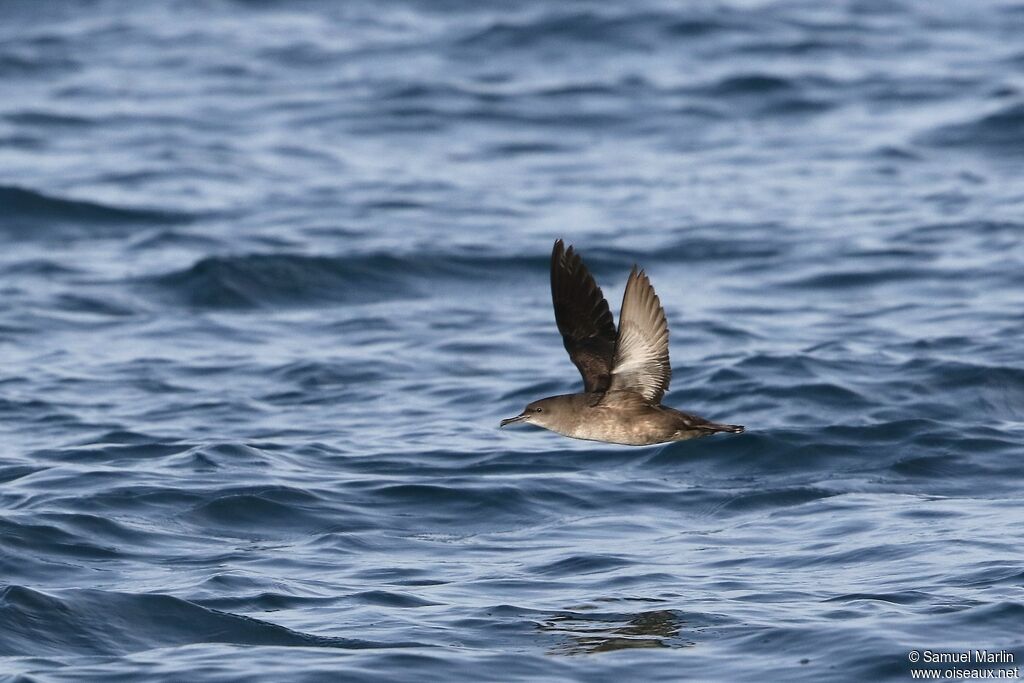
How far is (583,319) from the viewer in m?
8.20

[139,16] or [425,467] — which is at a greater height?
[139,16]

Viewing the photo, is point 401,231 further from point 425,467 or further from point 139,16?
point 139,16

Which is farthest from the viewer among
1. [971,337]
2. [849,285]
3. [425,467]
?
[849,285]

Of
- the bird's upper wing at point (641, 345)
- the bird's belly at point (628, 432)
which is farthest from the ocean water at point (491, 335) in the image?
the bird's upper wing at point (641, 345)

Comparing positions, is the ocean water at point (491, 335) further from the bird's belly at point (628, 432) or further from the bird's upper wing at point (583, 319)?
the bird's upper wing at point (583, 319)

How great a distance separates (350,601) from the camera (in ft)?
26.0

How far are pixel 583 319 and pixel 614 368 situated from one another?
23.2 inches

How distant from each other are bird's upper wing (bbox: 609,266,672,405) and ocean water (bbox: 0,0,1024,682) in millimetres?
1047

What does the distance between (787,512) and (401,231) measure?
720 cm

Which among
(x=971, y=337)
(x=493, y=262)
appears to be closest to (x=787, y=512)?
(x=971, y=337)

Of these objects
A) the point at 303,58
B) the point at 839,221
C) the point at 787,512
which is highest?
the point at 303,58

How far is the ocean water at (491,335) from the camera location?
7.72 m

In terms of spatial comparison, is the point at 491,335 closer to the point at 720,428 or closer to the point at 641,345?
the point at 641,345

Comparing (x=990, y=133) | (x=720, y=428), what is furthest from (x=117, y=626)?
(x=990, y=133)
